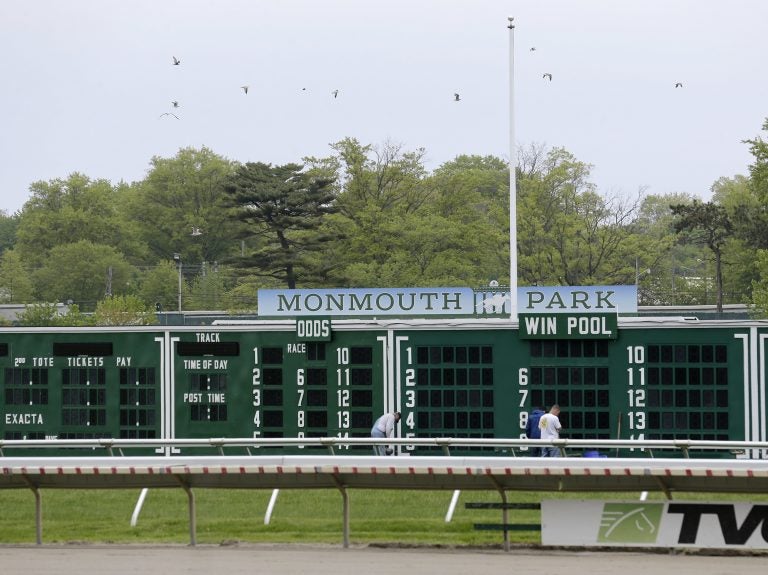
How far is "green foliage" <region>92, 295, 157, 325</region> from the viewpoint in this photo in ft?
183

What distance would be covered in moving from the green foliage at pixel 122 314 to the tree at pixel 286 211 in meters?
6.70

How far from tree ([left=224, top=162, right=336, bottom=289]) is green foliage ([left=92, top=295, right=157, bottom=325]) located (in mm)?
6701

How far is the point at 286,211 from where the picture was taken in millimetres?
64875

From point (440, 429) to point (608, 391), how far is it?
8.16 ft

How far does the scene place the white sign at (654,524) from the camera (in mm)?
13000

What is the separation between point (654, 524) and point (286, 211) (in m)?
52.4

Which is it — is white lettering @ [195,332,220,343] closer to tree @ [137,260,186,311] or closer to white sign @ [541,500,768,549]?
white sign @ [541,500,768,549]

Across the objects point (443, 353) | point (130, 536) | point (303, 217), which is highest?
point (303, 217)

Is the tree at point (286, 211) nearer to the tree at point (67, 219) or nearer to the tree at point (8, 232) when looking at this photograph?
the tree at point (67, 219)

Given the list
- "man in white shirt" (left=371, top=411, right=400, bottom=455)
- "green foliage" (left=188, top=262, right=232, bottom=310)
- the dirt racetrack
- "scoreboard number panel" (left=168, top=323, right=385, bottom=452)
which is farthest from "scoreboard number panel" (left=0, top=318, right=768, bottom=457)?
"green foliage" (left=188, top=262, right=232, bottom=310)

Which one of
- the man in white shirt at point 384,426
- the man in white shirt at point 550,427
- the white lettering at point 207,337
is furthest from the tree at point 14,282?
the man in white shirt at point 550,427

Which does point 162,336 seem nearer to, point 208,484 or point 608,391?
point 608,391

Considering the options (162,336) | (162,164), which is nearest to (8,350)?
(162,336)

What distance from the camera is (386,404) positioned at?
2144cm
